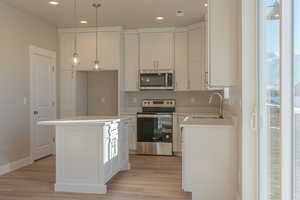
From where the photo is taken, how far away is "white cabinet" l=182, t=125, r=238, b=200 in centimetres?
313

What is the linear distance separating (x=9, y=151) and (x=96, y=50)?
269cm

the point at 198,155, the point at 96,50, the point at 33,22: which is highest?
the point at 33,22

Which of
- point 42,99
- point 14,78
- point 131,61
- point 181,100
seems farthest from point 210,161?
point 42,99

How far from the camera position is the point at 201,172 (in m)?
3.20

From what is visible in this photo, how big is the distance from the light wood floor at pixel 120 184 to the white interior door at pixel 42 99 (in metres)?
0.50

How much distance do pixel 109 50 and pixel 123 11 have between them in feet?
4.28

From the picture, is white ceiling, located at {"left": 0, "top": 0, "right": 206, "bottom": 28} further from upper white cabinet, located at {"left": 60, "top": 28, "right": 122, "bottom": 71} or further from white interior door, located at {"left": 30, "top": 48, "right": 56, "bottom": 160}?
white interior door, located at {"left": 30, "top": 48, "right": 56, "bottom": 160}

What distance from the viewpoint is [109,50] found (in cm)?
616

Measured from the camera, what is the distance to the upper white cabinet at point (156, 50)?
613 cm

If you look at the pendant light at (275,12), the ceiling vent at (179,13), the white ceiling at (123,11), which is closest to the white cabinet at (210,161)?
the pendant light at (275,12)

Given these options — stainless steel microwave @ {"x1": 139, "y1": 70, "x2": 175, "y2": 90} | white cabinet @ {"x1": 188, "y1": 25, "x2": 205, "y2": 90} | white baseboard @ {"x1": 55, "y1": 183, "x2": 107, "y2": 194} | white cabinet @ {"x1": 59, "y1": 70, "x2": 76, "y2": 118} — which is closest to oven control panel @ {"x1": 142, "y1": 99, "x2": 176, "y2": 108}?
stainless steel microwave @ {"x1": 139, "y1": 70, "x2": 175, "y2": 90}

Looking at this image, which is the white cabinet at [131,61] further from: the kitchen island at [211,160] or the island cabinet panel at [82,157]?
the kitchen island at [211,160]

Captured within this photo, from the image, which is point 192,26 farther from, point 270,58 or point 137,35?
point 270,58

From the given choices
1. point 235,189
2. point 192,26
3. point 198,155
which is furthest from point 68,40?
point 235,189
